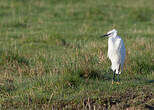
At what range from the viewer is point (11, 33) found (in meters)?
12.7

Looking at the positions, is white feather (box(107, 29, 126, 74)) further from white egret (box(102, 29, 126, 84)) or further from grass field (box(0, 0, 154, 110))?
grass field (box(0, 0, 154, 110))

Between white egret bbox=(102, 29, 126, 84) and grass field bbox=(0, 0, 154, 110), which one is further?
white egret bbox=(102, 29, 126, 84)

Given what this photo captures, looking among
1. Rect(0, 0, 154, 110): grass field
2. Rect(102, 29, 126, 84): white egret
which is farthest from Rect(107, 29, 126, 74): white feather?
Rect(0, 0, 154, 110): grass field

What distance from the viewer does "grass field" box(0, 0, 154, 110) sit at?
6402 millimetres

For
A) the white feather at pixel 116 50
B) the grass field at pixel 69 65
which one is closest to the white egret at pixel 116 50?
the white feather at pixel 116 50

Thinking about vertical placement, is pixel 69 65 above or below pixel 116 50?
below

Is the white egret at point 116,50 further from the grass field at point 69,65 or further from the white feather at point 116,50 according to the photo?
the grass field at point 69,65

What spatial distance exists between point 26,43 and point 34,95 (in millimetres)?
5187

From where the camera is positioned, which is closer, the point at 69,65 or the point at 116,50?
the point at 116,50

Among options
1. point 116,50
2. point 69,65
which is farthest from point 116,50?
point 69,65

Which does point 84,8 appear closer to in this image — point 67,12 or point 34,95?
point 67,12

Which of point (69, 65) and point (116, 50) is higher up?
point (116, 50)

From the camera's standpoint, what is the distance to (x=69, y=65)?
7.56 metres

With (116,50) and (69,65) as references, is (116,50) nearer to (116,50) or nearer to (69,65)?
(116,50)
